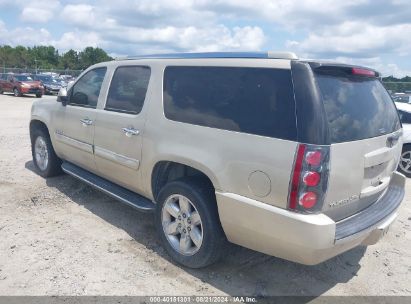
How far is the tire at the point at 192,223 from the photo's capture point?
10.9ft

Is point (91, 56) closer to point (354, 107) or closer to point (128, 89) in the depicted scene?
point (128, 89)

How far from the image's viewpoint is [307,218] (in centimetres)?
274

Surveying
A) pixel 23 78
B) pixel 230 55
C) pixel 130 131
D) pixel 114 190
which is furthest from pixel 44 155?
pixel 23 78

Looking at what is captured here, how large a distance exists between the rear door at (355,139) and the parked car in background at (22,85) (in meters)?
25.8

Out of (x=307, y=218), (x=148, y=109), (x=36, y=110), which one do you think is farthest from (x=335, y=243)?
(x=36, y=110)

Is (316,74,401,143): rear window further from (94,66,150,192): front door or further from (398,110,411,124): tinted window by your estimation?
(398,110,411,124): tinted window

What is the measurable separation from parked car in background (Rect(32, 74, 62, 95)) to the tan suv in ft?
82.3

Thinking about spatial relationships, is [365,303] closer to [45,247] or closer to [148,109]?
[148,109]

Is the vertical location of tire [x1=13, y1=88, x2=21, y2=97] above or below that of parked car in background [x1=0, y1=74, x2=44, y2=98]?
below

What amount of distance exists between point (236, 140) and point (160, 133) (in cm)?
96

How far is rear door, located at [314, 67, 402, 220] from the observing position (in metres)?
2.84

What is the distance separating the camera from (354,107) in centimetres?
311

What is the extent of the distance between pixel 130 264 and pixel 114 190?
3.60ft

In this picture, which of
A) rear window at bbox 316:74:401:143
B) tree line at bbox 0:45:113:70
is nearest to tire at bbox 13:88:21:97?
rear window at bbox 316:74:401:143
